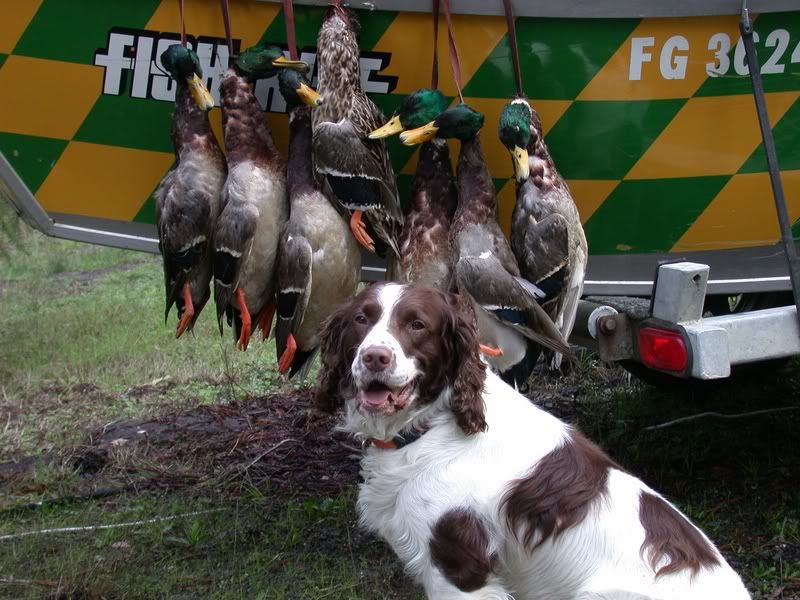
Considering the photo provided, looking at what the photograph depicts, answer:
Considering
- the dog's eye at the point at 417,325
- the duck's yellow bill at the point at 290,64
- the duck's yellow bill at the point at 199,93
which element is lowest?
the dog's eye at the point at 417,325

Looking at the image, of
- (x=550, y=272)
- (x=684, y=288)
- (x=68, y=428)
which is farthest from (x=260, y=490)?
(x=684, y=288)

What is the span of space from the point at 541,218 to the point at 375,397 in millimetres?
992

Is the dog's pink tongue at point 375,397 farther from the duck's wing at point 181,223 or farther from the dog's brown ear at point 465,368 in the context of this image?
the duck's wing at point 181,223

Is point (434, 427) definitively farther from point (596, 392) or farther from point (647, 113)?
point (596, 392)

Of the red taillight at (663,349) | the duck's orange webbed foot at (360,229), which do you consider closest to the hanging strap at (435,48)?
the duck's orange webbed foot at (360,229)

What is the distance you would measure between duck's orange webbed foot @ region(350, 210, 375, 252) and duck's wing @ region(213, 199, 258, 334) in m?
0.33

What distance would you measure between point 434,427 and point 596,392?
2.98 meters

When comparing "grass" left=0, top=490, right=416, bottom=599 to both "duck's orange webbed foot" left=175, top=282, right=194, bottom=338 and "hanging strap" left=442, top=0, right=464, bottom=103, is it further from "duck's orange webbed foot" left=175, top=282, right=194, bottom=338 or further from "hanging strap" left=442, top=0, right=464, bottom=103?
"hanging strap" left=442, top=0, right=464, bottom=103

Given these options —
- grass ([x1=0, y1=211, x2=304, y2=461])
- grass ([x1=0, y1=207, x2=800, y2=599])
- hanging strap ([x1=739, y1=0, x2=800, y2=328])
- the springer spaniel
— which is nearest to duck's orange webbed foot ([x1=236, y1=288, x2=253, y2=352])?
the springer spaniel

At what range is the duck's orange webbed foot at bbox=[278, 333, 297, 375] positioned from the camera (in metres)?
3.57

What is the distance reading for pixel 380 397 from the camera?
266cm

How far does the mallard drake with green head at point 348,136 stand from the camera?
10.6 feet

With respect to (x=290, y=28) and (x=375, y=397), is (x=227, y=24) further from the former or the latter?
(x=375, y=397)

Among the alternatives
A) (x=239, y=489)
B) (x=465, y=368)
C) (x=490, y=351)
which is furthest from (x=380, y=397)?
(x=239, y=489)
